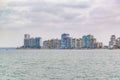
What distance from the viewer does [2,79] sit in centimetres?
4816

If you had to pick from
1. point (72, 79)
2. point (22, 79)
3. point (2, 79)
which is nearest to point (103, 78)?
point (72, 79)

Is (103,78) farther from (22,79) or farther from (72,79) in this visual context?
(22,79)

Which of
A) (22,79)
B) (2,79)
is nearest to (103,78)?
(22,79)

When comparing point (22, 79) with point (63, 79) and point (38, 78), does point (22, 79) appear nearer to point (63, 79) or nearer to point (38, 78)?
point (38, 78)

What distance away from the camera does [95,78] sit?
161 feet

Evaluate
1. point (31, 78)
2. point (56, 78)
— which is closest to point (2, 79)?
point (31, 78)

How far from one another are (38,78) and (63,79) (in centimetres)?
427

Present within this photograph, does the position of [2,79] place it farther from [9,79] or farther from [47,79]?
[47,79]

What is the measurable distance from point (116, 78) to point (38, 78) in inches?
485

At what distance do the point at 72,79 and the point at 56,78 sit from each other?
2730 mm

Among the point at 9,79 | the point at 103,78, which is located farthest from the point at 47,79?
the point at 103,78

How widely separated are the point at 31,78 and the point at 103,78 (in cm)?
1144

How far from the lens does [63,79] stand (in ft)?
155

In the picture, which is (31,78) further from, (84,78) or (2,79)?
(84,78)
